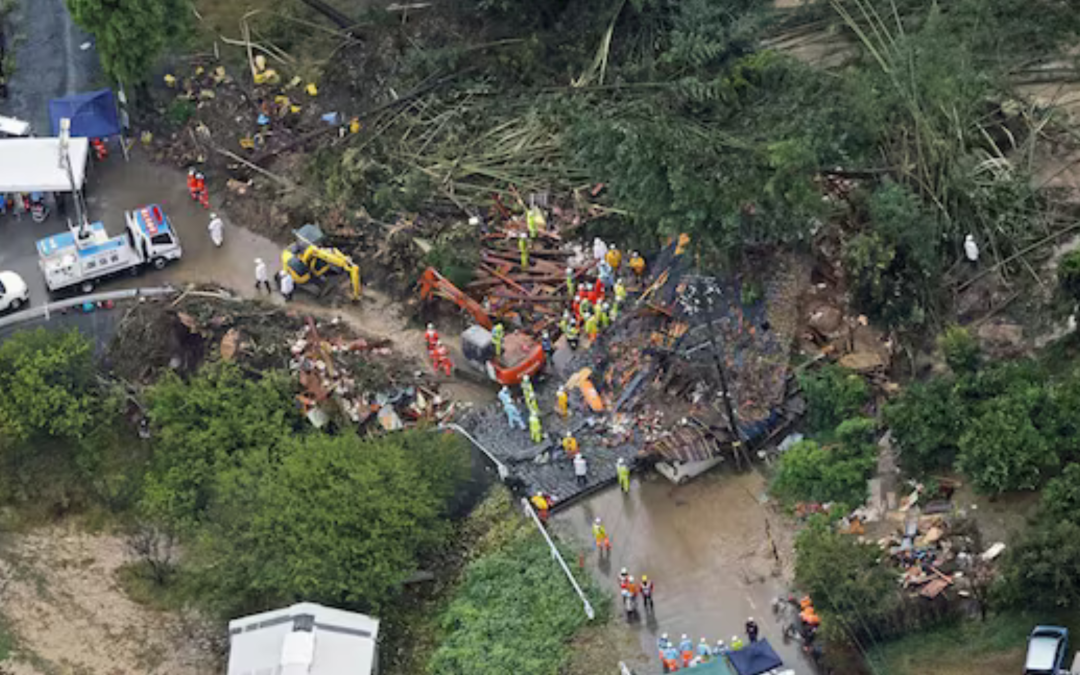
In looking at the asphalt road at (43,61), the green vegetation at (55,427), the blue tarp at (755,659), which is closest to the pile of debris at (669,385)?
the blue tarp at (755,659)

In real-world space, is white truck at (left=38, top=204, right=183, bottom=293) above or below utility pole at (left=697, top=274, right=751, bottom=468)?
above

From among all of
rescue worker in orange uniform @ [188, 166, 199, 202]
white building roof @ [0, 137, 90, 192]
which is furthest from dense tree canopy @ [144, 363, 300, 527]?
white building roof @ [0, 137, 90, 192]

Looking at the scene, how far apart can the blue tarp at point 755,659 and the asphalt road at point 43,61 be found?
29.0 metres

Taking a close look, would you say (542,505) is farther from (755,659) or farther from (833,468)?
(755,659)

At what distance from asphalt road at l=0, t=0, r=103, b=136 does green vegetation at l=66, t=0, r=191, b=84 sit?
10.7 feet

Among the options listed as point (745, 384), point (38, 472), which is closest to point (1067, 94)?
point (745, 384)

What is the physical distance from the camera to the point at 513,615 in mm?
51281

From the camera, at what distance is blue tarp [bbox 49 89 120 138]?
210 feet

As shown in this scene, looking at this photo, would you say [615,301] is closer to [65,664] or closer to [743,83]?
[743,83]

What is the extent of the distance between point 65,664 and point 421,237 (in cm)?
1556

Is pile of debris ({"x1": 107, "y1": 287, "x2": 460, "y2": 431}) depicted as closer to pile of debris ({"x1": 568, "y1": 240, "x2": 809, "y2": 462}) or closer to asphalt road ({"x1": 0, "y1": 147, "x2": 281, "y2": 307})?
asphalt road ({"x1": 0, "y1": 147, "x2": 281, "y2": 307})

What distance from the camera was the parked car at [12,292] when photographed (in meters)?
59.7

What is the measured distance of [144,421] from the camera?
188 ft

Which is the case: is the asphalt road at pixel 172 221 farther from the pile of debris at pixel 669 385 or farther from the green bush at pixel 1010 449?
the green bush at pixel 1010 449
